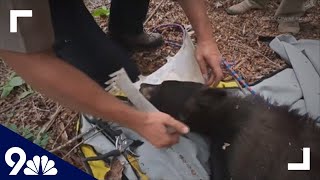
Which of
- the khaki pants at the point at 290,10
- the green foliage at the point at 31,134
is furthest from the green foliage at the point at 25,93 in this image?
the khaki pants at the point at 290,10

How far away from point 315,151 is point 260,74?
2.84 ft

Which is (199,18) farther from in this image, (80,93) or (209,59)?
(80,93)

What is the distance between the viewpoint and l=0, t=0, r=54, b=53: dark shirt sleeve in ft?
4.23

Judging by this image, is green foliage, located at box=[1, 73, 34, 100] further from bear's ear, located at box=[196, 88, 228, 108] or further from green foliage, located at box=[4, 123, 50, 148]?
bear's ear, located at box=[196, 88, 228, 108]

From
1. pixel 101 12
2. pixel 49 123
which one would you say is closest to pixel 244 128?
pixel 49 123

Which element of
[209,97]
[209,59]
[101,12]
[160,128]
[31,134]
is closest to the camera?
[160,128]

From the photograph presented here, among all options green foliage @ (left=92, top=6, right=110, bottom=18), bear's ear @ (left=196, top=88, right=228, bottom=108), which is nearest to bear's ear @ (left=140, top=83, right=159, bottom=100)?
bear's ear @ (left=196, top=88, right=228, bottom=108)

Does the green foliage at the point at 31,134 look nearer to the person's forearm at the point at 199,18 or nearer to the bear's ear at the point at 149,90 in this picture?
the bear's ear at the point at 149,90

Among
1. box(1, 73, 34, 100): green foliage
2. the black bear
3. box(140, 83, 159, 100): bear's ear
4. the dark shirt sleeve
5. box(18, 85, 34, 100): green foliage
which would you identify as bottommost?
the black bear

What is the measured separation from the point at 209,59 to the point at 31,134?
104cm

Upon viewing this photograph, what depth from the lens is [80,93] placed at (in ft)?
4.64

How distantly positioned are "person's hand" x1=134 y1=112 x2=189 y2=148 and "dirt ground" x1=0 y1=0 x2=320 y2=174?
758 mm

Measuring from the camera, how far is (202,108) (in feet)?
6.31

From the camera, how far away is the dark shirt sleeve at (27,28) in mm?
1291
